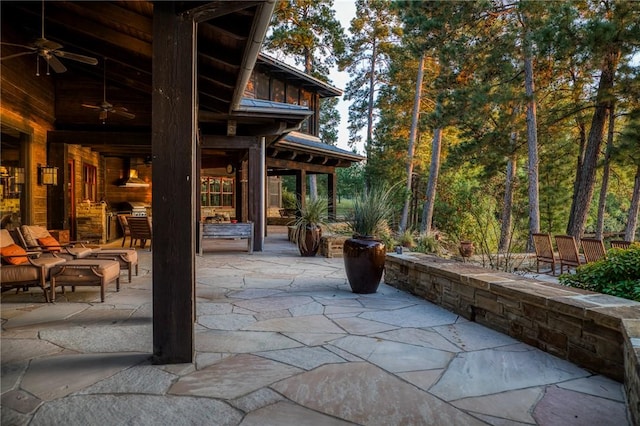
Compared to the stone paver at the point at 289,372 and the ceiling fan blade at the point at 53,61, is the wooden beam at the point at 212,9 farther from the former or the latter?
the ceiling fan blade at the point at 53,61

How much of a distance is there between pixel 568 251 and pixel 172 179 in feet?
23.5

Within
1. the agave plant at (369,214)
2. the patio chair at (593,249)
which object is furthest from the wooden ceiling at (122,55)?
the patio chair at (593,249)

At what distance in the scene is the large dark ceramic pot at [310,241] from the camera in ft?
26.8

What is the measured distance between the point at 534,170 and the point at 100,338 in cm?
1055

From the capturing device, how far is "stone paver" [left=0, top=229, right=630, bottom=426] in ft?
6.78

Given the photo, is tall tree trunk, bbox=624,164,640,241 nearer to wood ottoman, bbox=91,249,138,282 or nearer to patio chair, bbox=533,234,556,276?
patio chair, bbox=533,234,556,276

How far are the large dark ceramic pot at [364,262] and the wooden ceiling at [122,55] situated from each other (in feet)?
7.80

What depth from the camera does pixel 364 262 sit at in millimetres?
4859

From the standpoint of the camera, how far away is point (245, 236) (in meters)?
8.65

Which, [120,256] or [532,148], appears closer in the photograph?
[120,256]

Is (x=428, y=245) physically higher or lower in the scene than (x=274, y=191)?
lower

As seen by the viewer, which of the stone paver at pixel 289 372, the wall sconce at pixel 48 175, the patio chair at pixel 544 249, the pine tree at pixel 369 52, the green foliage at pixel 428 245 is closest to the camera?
the stone paver at pixel 289 372

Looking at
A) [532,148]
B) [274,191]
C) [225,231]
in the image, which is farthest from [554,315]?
[274,191]

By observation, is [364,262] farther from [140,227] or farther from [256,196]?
[140,227]
